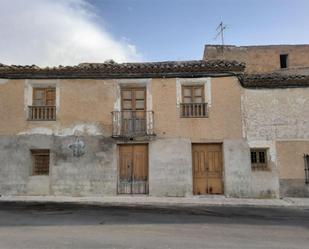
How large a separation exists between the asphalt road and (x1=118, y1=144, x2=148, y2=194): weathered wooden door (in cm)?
338

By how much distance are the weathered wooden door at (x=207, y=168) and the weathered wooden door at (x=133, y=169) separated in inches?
79.2

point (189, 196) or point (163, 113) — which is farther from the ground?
point (163, 113)

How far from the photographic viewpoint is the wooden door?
15.1 m

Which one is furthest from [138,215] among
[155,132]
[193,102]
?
[193,102]

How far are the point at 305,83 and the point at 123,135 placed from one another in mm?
7663

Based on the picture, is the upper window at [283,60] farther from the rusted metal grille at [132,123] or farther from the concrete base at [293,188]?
the rusted metal grille at [132,123]

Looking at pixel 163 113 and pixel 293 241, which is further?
pixel 163 113

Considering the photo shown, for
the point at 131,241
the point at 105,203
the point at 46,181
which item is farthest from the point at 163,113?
the point at 131,241

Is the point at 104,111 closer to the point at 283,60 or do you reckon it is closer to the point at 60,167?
the point at 60,167

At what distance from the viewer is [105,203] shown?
12.7m

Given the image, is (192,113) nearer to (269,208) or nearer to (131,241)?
(269,208)

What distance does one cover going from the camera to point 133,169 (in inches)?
590

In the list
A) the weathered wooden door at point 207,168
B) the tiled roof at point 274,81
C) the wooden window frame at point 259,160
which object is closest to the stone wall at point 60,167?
the weathered wooden door at point 207,168

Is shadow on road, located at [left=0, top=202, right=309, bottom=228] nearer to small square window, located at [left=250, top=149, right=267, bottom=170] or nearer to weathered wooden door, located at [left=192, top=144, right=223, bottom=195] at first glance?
weathered wooden door, located at [left=192, top=144, right=223, bottom=195]
